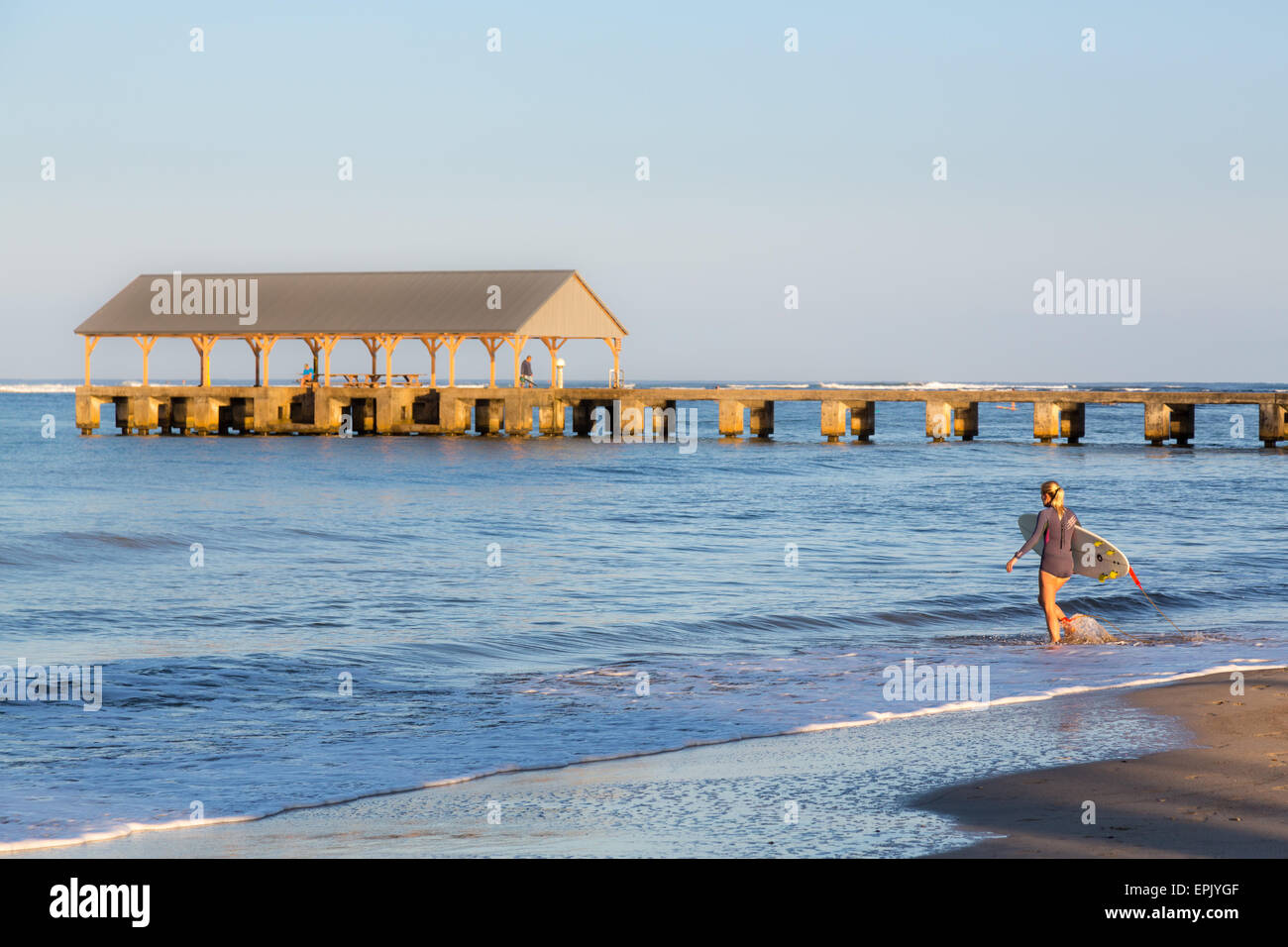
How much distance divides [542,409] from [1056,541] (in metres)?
43.0

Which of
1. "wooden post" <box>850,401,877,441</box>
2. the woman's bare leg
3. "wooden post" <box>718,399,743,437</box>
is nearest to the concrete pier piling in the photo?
"wooden post" <box>850,401,877,441</box>

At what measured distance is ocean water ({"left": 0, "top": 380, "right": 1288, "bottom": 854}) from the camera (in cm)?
829

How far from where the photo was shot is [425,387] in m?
56.0

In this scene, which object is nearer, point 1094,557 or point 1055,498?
point 1055,498

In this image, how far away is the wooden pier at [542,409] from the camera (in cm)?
5047

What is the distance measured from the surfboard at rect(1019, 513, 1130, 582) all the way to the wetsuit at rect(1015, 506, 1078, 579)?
99 mm

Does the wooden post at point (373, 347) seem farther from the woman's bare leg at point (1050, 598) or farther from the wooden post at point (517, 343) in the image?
the woman's bare leg at point (1050, 598)

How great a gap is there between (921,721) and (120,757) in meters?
5.11
